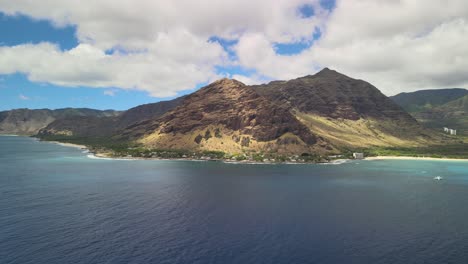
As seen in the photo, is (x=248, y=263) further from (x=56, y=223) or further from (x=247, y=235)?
(x=56, y=223)

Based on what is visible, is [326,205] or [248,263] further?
[326,205]

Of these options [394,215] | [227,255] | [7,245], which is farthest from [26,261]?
[394,215]

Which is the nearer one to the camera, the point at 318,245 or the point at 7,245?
the point at 7,245

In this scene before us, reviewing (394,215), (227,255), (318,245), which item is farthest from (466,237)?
(227,255)

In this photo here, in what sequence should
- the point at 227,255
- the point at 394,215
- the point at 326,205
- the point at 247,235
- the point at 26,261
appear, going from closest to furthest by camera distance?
the point at 26,261 → the point at 227,255 → the point at 247,235 → the point at 394,215 → the point at 326,205

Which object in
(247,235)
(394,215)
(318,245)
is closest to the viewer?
(318,245)

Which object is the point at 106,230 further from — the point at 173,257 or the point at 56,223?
the point at 173,257
